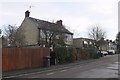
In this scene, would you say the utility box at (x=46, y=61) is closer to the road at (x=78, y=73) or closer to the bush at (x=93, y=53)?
the road at (x=78, y=73)

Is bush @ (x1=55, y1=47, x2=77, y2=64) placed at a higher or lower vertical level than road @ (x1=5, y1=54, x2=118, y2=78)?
higher

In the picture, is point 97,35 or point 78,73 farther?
point 97,35

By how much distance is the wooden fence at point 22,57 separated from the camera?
2459cm

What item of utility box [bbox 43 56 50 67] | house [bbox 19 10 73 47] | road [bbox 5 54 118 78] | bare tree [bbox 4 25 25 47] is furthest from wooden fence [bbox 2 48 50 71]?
house [bbox 19 10 73 47]

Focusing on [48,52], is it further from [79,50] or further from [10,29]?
[10,29]

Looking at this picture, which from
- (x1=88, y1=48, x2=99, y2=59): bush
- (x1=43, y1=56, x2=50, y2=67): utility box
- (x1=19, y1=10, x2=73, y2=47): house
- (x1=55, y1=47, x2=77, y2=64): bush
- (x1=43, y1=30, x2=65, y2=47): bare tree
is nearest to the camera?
(x1=43, y1=56, x2=50, y2=67): utility box

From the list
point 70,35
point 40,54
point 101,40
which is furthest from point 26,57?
point 101,40

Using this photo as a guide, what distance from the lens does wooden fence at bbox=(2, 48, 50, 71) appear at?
24594 millimetres

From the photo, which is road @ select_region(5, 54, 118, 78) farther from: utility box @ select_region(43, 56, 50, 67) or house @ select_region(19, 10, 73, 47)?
house @ select_region(19, 10, 73, 47)

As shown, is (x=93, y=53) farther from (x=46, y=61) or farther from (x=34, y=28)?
(x=46, y=61)

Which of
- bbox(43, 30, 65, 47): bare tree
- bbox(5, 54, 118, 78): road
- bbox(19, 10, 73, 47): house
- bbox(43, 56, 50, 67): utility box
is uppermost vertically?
bbox(19, 10, 73, 47): house

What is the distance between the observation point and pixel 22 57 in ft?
88.3

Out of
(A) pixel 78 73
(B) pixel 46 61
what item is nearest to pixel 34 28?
(B) pixel 46 61

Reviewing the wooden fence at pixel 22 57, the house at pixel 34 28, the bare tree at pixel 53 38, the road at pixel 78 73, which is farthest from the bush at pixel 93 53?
the road at pixel 78 73
